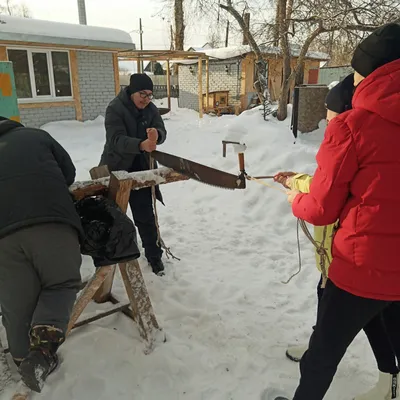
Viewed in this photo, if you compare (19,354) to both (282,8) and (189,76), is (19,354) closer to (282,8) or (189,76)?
(282,8)

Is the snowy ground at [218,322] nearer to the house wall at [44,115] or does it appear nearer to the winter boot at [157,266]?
the winter boot at [157,266]

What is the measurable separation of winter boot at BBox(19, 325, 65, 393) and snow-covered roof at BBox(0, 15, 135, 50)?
9732 mm

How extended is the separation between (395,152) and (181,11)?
794 inches

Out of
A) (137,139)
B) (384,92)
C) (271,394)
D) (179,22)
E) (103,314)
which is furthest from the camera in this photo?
(179,22)

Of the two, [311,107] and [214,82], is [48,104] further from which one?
[214,82]

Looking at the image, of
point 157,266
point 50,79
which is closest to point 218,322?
point 157,266

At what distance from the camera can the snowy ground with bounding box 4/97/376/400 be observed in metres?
2.25

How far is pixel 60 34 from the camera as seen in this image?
33.9 ft

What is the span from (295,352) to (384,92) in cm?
179

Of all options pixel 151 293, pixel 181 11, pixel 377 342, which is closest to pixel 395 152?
pixel 377 342

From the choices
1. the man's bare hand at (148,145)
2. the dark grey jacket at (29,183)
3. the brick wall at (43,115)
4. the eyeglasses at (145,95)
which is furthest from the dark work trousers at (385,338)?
the brick wall at (43,115)

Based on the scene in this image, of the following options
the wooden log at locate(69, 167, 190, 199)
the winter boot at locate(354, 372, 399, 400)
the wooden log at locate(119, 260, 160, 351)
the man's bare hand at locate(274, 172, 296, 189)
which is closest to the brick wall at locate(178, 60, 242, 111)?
the wooden log at locate(69, 167, 190, 199)

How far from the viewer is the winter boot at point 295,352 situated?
2469mm

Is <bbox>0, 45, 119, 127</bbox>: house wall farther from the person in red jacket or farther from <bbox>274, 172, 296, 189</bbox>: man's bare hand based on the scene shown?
the person in red jacket
